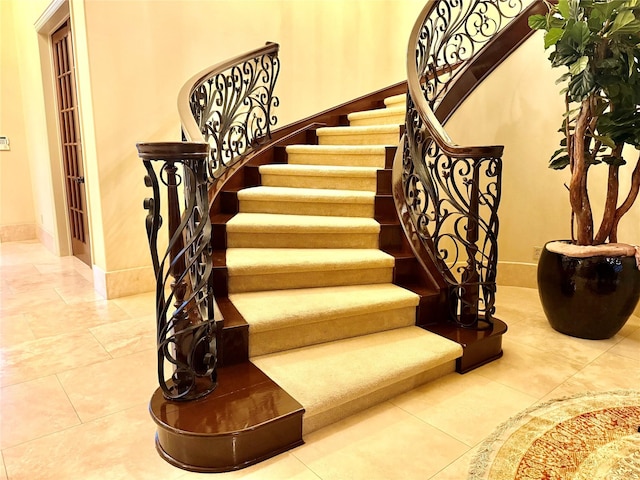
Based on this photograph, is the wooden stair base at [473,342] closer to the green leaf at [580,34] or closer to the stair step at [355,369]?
the stair step at [355,369]

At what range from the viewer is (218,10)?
13.6ft

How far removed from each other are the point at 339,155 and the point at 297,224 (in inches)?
47.4

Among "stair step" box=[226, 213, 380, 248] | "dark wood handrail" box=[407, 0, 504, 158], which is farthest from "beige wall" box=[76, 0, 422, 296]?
"dark wood handrail" box=[407, 0, 504, 158]

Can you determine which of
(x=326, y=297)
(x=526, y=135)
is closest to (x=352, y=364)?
(x=326, y=297)

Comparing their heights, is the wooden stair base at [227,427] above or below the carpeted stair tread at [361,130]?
below

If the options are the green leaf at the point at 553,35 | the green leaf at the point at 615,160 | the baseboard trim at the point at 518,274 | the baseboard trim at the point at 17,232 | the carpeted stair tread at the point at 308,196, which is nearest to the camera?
the green leaf at the point at 553,35

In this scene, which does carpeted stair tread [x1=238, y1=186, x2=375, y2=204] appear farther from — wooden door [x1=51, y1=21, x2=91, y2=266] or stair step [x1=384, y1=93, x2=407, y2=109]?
wooden door [x1=51, y1=21, x2=91, y2=266]

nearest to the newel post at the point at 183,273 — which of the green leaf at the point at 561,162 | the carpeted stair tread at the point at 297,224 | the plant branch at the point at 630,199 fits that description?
the carpeted stair tread at the point at 297,224

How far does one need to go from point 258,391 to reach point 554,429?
131cm

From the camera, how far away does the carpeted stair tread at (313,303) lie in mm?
2299

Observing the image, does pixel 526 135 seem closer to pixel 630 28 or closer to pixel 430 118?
pixel 630 28

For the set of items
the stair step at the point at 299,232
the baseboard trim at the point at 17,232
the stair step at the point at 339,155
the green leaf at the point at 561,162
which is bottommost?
the baseboard trim at the point at 17,232

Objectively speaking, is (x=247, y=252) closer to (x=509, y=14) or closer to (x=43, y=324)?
(x=43, y=324)

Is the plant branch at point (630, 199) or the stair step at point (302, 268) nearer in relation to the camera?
the stair step at point (302, 268)
